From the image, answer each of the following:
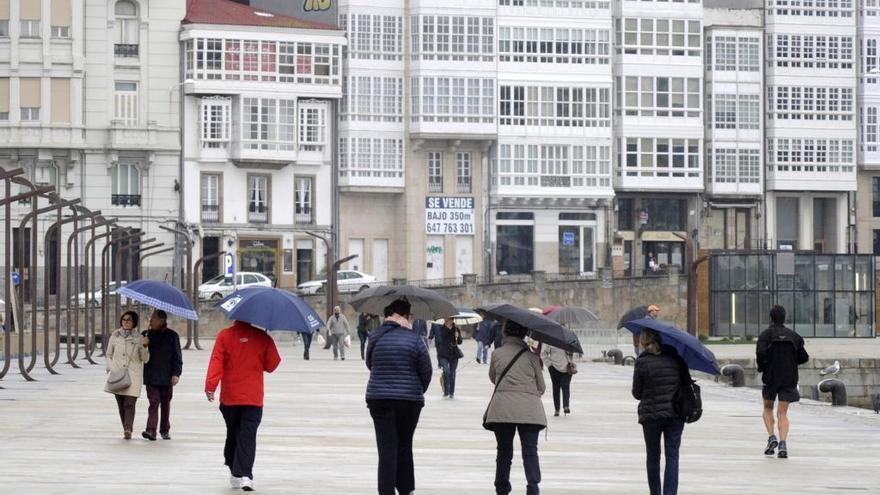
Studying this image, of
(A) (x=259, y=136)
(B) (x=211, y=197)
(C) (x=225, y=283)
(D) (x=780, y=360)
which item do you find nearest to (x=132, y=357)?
(D) (x=780, y=360)

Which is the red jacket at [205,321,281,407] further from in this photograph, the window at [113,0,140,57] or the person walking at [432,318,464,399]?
the window at [113,0,140,57]

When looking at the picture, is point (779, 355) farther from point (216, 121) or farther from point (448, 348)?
point (216, 121)

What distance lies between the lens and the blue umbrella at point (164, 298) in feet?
81.6

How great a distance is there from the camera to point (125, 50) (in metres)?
83.9

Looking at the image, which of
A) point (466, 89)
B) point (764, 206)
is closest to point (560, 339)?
point (466, 89)

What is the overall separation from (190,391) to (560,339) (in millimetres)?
19999

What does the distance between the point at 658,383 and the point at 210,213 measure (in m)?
65.7

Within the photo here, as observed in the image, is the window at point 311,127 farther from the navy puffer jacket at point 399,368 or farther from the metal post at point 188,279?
the navy puffer jacket at point 399,368

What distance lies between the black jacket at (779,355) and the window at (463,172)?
205 ft

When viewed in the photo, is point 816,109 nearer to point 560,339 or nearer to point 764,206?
point 764,206

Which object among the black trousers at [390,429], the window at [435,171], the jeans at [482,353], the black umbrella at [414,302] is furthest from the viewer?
the window at [435,171]

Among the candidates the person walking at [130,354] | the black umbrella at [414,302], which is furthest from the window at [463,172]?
the black umbrella at [414,302]

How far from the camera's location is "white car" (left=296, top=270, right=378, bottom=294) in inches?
3221

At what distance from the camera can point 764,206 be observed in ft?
306
